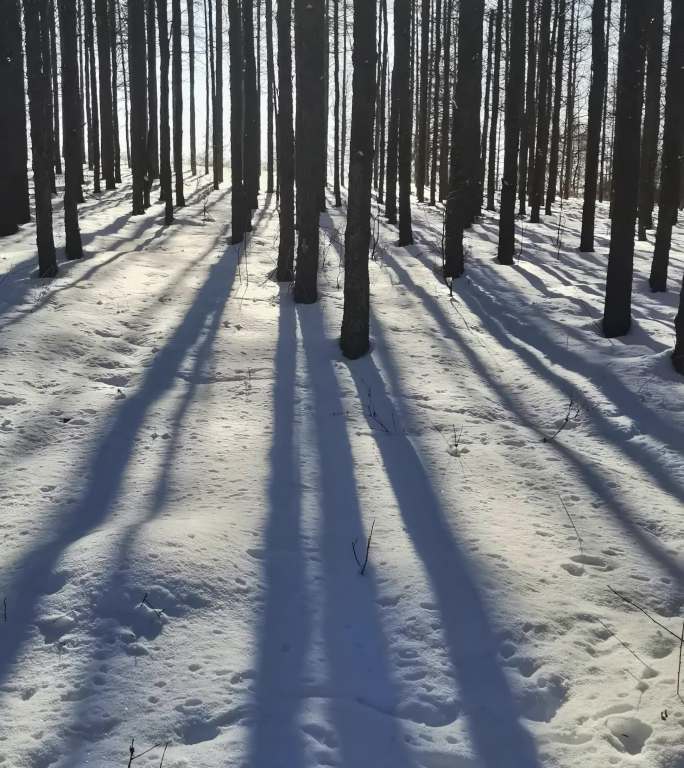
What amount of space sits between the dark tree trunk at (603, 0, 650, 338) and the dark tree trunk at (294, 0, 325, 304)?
424 centimetres

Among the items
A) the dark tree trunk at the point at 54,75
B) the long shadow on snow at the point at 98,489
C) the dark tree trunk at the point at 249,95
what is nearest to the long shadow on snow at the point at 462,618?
the long shadow on snow at the point at 98,489

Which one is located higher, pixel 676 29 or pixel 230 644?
pixel 676 29

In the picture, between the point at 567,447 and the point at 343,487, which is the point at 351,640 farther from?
the point at 567,447

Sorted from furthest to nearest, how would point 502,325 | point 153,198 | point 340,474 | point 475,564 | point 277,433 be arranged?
point 153,198 → point 502,325 → point 277,433 → point 340,474 → point 475,564

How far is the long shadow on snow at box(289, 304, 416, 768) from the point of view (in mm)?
3096

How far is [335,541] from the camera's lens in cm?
478

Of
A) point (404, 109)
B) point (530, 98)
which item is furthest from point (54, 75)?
point (530, 98)

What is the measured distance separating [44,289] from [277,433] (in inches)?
233

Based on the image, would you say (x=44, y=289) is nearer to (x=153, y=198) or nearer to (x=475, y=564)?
(x=475, y=564)

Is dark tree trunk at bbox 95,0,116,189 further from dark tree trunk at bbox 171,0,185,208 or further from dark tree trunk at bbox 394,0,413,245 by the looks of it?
dark tree trunk at bbox 394,0,413,245

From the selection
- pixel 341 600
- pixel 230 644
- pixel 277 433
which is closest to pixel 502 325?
pixel 277 433

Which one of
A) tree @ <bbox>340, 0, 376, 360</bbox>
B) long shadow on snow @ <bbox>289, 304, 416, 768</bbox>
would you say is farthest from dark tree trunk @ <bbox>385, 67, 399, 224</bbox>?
long shadow on snow @ <bbox>289, 304, 416, 768</bbox>

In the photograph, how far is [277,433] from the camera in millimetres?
6609

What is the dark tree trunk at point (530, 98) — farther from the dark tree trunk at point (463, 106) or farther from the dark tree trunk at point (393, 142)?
the dark tree trunk at point (463, 106)
